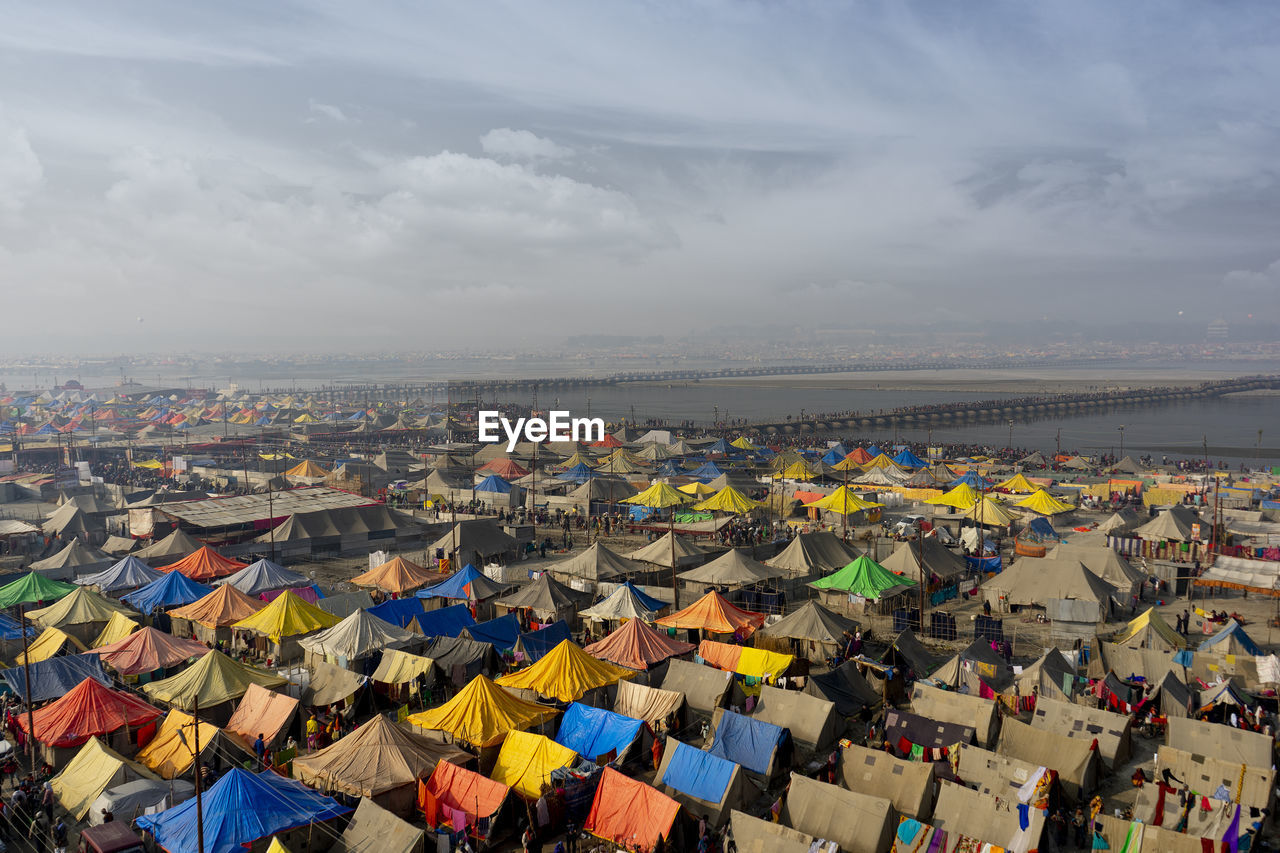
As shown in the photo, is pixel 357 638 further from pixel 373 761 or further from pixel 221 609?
pixel 373 761

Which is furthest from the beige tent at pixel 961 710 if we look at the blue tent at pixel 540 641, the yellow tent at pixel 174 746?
the yellow tent at pixel 174 746

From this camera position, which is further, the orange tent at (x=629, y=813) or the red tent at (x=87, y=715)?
the red tent at (x=87, y=715)

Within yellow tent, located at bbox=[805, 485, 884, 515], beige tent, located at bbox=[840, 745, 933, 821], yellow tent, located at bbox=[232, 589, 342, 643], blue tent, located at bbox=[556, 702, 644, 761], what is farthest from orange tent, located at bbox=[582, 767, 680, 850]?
yellow tent, located at bbox=[805, 485, 884, 515]

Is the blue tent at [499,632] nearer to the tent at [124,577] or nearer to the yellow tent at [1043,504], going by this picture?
the tent at [124,577]

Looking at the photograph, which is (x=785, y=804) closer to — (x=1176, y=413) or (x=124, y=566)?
(x=124, y=566)

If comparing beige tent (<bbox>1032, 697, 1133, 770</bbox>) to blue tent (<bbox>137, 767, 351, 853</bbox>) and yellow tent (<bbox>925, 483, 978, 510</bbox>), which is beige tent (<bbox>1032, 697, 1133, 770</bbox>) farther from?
yellow tent (<bbox>925, 483, 978, 510</bbox>)

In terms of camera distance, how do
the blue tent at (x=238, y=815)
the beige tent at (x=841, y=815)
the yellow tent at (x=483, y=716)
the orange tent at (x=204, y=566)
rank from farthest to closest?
the orange tent at (x=204, y=566)
the yellow tent at (x=483, y=716)
the beige tent at (x=841, y=815)
the blue tent at (x=238, y=815)
